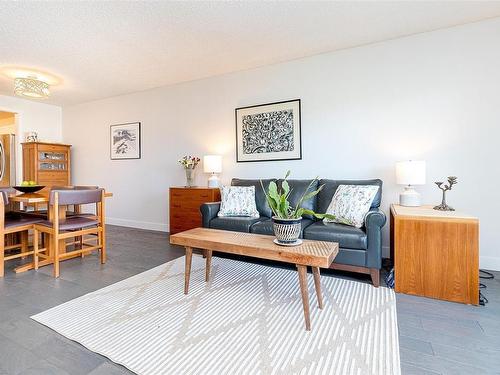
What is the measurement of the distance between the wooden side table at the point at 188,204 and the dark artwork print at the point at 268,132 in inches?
34.1

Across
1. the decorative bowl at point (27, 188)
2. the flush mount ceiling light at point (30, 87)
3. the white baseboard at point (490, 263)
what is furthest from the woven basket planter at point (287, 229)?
the flush mount ceiling light at point (30, 87)

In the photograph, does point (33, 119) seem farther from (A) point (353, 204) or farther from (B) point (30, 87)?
(A) point (353, 204)

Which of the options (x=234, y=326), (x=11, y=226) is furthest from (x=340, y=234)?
(x=11, y=226)

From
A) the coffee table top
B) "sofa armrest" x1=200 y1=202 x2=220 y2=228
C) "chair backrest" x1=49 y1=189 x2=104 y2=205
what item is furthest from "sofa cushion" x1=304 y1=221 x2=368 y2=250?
"chair backrest" x1=49 y1=189 x2=104 y2=205

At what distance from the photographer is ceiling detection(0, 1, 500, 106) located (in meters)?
2.41

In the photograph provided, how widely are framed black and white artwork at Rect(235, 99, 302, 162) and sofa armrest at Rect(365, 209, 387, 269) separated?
4.93 feet

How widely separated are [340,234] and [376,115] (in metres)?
1.62

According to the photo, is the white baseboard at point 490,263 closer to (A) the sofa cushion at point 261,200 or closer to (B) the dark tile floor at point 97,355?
(B) the dark tile floor at point 97,355

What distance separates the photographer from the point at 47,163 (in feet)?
17.3

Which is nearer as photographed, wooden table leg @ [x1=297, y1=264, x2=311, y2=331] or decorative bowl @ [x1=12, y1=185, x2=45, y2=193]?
wooden table leg @ [x1=297, y1=264, x2=311, y2=331]

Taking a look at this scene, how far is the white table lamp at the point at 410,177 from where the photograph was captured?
8.45 feet

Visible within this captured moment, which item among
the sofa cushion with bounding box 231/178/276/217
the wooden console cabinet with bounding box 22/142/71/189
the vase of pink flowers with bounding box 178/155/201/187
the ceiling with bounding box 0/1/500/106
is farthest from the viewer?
the wooden console cabinet with bounding box 22/142/71/189

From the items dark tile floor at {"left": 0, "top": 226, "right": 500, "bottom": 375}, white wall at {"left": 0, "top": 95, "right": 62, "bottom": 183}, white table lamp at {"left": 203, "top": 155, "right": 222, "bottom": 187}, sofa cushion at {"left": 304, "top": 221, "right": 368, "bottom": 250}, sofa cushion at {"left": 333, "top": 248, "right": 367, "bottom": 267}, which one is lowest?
dark tile floor at {"left": 0, "top": 226, "right": 500, "bottom": 375}

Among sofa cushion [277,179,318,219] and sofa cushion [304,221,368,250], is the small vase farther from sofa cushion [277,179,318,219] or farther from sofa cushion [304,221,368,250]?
sofa cushion [304,221,368,250]
